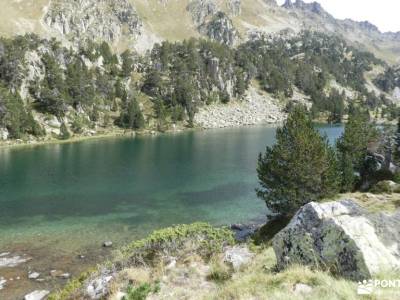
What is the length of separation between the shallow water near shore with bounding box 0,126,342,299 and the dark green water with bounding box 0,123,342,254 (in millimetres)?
126

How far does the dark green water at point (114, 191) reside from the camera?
154 ft

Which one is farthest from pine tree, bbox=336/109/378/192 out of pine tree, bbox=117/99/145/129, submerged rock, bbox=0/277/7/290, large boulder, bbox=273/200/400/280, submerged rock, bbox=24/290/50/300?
pine tree, bbox=117/99/145/129

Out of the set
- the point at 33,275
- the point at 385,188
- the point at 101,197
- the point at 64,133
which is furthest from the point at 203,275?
the point at 64,133

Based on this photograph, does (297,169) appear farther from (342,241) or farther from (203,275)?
(342,241)

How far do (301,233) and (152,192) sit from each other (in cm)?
5269

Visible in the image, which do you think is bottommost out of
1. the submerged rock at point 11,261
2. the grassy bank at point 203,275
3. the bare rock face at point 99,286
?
the submerged rock at point 11,261

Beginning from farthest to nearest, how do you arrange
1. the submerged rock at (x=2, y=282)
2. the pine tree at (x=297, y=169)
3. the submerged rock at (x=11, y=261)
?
the pine tree at (x=297, y=169) → the submerged rock at (x=11, y=261) → the submerged rock at (x=2, y=282)

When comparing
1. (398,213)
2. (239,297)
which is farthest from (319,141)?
(239,297)

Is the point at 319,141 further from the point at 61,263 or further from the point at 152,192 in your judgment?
the point at 152,192

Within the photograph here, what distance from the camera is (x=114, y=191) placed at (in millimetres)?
68000

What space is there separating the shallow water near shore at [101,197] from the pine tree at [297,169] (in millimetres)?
10136

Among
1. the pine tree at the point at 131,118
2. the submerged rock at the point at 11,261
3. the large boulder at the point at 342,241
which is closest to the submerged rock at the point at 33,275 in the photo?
the submerged rock at the point at 11,261

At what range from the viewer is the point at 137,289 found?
52.9ft

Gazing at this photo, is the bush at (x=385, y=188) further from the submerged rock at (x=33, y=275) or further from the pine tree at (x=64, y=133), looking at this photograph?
the pine tree at (x=64, y=133)
